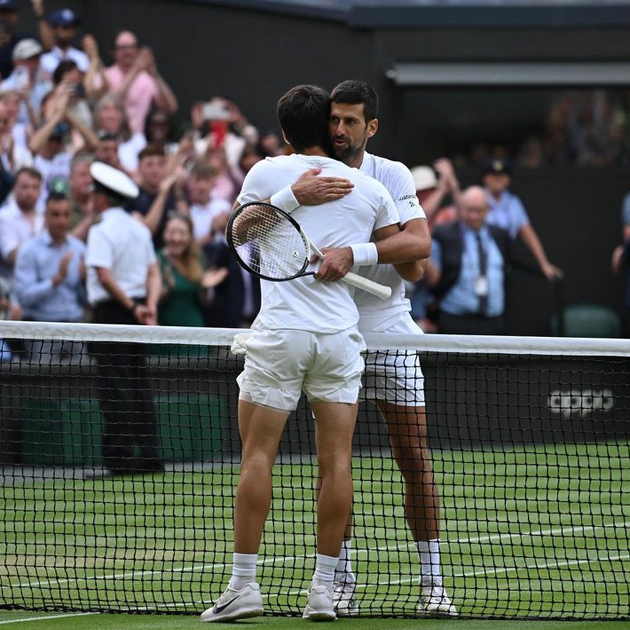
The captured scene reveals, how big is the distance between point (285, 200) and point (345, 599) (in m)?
1.59

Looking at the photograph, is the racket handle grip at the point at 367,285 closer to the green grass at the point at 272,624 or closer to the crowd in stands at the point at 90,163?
the green grass at the point at 272,624

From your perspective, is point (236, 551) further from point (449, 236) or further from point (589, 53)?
point (589, 53)

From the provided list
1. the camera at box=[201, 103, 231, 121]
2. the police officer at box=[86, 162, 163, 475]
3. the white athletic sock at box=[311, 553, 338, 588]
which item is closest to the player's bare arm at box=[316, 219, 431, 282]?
the white athletic sock at box=[311, 553, 338, 588]

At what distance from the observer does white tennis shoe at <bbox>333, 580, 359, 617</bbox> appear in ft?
18.9

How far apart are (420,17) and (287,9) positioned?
141cm

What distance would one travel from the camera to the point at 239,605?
545cm

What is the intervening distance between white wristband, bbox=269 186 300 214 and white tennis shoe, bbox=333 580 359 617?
1545mm

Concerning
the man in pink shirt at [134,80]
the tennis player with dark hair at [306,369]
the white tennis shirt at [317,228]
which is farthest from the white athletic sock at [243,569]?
the man in pink shirt at [134,80]

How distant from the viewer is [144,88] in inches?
517

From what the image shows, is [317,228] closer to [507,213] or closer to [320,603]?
[320,603]

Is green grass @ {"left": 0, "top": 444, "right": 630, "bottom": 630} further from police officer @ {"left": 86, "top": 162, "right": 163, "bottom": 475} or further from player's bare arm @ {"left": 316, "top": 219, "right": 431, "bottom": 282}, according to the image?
police officer @ {"left": 86, "top": 162, "right": 163, "bottom": 475}

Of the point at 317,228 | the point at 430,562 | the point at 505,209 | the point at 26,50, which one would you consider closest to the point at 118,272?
the point at 26,50

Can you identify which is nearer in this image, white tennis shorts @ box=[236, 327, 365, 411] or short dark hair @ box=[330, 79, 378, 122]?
white tennis shorts @ box=[236, 327, 365, 411]

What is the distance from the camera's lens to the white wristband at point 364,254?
548cm
